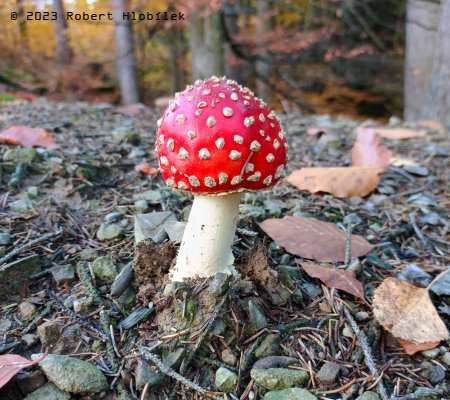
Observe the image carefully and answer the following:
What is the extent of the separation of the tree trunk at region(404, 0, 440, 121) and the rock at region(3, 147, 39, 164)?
6.90 metres

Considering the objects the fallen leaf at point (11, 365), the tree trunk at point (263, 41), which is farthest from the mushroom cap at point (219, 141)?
the tree trunk at point (263, 41)

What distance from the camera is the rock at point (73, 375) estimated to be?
1437mm

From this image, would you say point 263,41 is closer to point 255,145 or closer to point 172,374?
point 255,145

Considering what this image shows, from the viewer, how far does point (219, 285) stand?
5.51ft

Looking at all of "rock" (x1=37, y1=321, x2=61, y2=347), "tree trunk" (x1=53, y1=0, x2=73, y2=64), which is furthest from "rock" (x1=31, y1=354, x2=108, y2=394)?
"tree trunk" (x1=53, y1=0, x2=73, y2=64)

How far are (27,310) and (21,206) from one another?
32.7 inches

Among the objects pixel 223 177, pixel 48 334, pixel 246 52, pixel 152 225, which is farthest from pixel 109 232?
pixel 246 52

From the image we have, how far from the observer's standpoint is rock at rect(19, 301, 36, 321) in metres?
1.73

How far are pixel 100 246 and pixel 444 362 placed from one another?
1623 mm

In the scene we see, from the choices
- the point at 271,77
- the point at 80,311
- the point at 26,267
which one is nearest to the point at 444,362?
the point at 80,311

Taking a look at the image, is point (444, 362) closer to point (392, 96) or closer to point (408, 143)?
point (408, 143)

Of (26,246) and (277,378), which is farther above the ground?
(26,246)

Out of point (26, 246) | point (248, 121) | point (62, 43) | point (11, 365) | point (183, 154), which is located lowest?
point (11, 365)

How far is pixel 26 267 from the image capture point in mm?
1915
